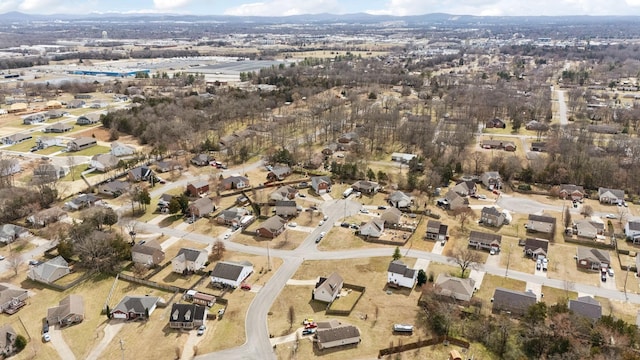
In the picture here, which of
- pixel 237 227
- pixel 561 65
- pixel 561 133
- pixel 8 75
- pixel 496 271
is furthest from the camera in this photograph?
pixel 561 65

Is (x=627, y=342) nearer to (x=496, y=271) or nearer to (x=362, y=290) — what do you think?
(x=496, y=271)

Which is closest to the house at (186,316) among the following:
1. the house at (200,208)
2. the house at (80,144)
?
the house at (200,208)

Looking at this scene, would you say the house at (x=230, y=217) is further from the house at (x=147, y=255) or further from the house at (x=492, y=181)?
the house at (x=492, y=181)

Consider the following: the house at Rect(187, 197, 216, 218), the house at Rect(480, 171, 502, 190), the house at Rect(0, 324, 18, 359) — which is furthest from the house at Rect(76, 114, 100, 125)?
the house at Rect(480, 171, 502, 190)

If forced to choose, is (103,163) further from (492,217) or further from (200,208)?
(492,217)

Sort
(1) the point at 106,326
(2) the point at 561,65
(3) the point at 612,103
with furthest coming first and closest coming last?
(2) the point at 561,65
(3) the point at 612,103
(1) the point at 106,326

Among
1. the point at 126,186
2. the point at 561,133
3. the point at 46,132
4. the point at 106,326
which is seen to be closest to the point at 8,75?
the point at 46,132

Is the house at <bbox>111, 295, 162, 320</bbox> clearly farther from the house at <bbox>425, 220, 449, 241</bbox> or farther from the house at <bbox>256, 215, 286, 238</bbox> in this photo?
the house at <bbox>425, 220, 449, 241</bbox>

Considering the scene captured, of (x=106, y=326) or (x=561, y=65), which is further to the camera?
(x=561, y=65)
